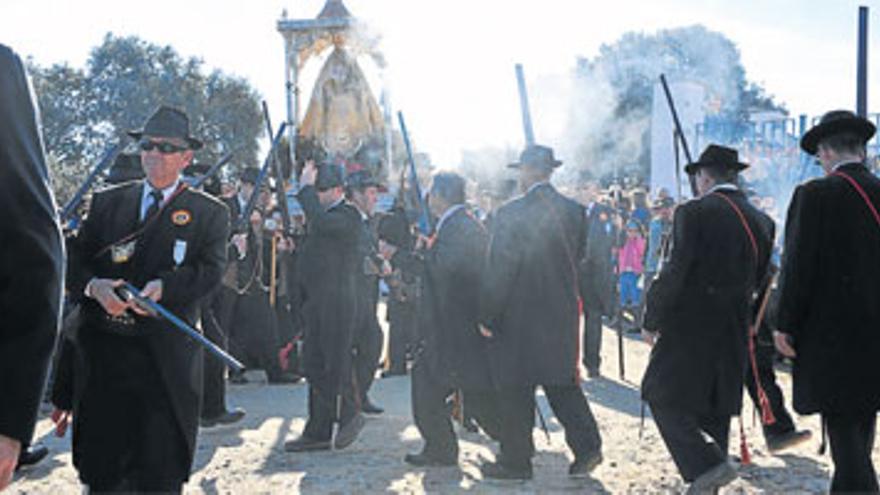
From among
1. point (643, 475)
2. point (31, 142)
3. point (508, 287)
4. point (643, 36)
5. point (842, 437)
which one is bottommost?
point (643, 475)

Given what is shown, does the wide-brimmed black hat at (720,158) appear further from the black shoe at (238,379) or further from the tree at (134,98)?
the tree at (134,98)

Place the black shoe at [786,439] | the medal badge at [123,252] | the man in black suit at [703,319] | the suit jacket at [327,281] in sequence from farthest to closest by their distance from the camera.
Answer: the suit jacket at [327,281] < the black shoe at [786,439] < the man in black suit at [703,319] < the medal badge at [123,252]

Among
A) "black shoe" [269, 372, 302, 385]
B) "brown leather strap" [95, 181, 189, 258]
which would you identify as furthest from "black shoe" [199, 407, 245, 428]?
"brown leather strap" [95, 181, 189, 258]

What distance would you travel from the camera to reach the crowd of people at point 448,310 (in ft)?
13.9

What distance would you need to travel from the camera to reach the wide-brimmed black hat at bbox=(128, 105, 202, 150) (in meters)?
4.75

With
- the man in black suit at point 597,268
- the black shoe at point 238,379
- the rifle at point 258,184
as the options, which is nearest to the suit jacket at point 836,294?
the rifle at point 258,184

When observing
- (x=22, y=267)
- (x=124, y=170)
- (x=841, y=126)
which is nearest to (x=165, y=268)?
(x=22, y=267)

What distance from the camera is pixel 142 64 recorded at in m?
53.4

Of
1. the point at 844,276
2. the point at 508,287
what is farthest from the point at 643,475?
the point at 844,276

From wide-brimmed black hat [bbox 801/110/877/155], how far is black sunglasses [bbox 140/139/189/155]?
10.3 ft

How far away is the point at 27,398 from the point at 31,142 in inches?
20.5

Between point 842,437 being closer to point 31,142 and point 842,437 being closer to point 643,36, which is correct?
point 31,142

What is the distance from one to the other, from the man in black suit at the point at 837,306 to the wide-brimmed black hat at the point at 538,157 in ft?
6.93

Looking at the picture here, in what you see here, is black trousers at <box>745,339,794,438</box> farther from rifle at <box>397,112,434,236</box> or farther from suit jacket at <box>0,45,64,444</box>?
suit jacket at <box>0,45,64,444</box>
